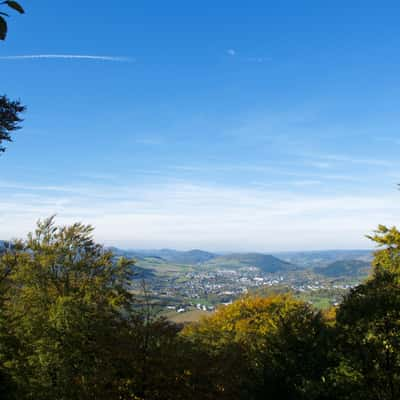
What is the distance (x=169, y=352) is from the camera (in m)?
16.8

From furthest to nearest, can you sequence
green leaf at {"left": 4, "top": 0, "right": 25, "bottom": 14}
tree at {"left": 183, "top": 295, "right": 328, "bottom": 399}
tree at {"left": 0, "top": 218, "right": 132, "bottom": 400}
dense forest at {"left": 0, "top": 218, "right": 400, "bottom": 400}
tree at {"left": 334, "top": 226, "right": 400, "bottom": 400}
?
tree at {"left": 0, "top": 218, "right": 132, "bottom": 400} < tree at {"left": 183, "top": 295, "right": 328, "bottom": 399} < tree at {"left": 334, "top": 226, "right": 400, "bottom": 400} < dense forest at {"left": 0, "top": 218, "right": 400, "bottom": 400} < green leaf at {"left": 4, "top": 0, "right": 25, "bottom": 14}

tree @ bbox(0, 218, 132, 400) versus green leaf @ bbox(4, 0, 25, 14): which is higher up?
green leaf @ bbox(4, 0, 25, 14)

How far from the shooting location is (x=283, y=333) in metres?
24.0

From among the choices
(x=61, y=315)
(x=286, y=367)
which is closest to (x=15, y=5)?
(x=286, y=367)

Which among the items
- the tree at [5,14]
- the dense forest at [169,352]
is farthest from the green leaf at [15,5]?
the dense forest at [169,352]

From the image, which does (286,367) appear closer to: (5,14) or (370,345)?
(370,345)

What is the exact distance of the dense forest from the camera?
661 inches

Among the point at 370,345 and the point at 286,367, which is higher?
the point at 370,345

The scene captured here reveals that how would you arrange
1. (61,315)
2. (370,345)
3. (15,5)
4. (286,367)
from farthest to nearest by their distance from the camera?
1. (61,315)
2. (286,367)
3. (370,345)
4. (15,5)

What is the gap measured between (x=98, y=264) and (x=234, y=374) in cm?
2290

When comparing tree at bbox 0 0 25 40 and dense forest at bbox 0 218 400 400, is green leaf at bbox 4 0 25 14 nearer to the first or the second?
tree at bbox 0 0 25 40

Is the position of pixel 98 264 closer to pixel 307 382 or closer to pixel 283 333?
pixel 283 333

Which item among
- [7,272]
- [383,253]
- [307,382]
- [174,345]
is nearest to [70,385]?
[174,345]


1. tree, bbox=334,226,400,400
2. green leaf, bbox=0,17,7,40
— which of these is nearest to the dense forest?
tree, bbox=334,226,400,400
